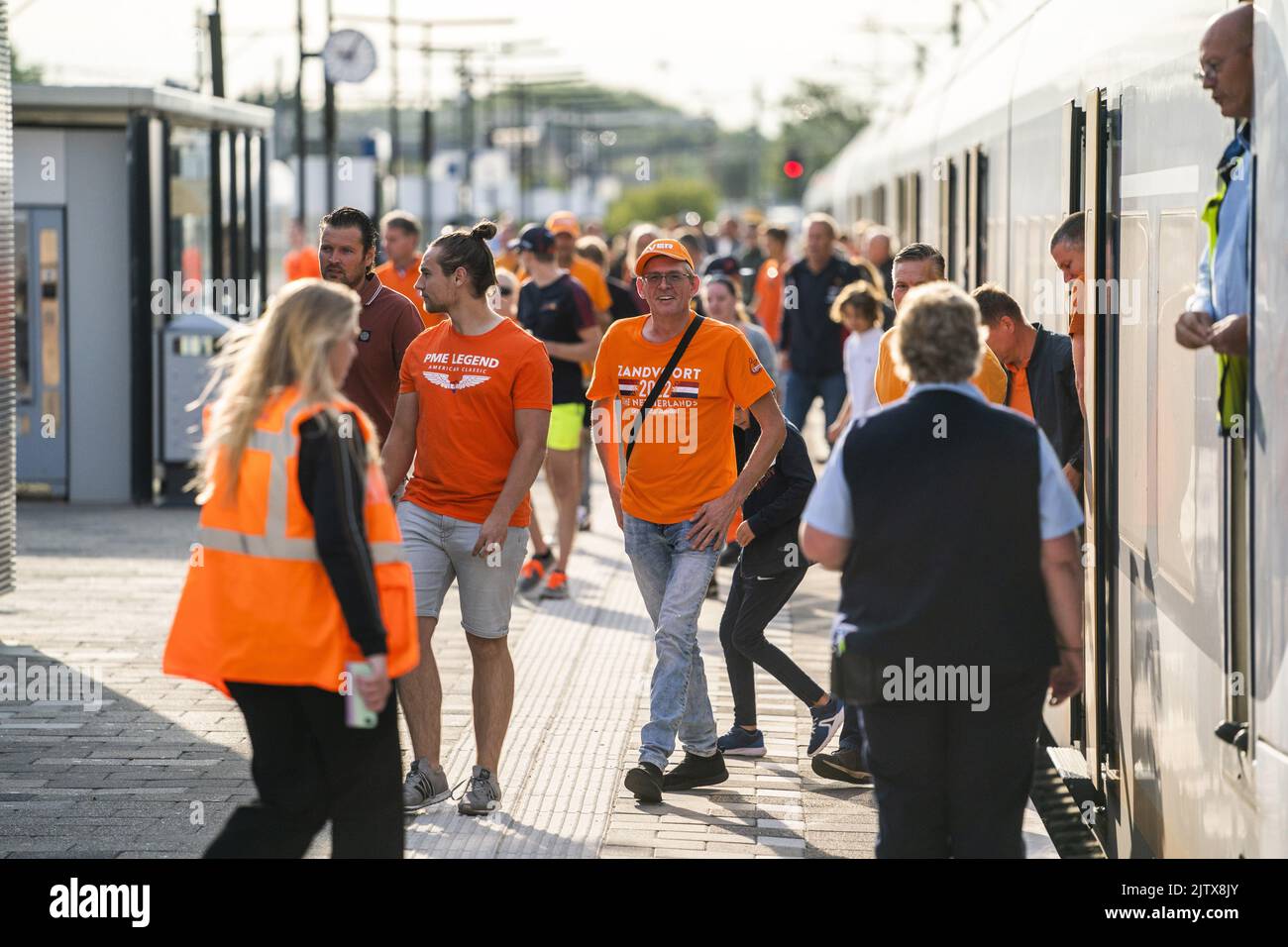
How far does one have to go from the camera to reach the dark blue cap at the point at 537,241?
10523 millimetres

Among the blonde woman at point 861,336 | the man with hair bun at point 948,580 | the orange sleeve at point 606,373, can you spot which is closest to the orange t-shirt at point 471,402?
the orange sleeve at point 606,373

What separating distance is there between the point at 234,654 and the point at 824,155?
8782 cm

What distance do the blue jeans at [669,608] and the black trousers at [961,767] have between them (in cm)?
227

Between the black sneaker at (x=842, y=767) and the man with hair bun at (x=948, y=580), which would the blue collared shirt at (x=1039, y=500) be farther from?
the black sneaker at (x=842, y=767)

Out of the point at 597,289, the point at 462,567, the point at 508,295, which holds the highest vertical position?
the point at 597,289

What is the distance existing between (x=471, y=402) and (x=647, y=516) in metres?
0.78

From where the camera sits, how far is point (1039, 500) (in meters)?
4.15

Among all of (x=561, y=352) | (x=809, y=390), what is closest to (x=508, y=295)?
(x=561, y=352)

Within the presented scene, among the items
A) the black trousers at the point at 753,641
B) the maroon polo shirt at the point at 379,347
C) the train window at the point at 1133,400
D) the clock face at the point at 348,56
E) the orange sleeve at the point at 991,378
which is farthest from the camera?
the clock face at the point at 348,56

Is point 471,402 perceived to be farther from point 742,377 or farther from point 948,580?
point 948,580

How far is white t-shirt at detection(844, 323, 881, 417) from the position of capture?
11.3m
